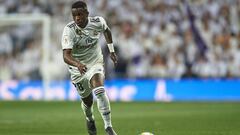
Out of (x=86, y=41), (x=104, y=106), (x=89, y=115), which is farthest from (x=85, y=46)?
(x=89, y=115)

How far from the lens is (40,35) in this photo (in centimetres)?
3023

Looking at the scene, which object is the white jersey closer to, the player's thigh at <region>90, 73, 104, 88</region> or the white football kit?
the white football kit

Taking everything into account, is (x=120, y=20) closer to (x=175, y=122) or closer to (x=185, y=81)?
(x=185, y=81)

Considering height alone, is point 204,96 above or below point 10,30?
below

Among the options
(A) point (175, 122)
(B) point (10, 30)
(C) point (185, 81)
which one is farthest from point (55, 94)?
(A) point (175, 122)

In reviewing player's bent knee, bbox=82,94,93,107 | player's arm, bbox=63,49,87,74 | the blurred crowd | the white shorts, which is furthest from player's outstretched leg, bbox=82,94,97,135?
the blurred crowd

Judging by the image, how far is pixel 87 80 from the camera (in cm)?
1196

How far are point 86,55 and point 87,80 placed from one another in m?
0.50

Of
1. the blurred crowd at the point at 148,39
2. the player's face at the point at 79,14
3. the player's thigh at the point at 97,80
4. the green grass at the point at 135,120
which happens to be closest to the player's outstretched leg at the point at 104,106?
the player's thigh at the point at 97,80

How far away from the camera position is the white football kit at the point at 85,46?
11.5m

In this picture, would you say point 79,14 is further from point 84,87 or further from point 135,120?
point 135,120

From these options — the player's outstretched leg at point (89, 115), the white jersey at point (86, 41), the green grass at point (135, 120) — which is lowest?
the green grass at point (135, 120)

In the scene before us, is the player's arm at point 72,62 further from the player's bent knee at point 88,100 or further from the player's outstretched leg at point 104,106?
the player's bent knee at point 88,100

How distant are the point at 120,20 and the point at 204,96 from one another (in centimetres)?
567
